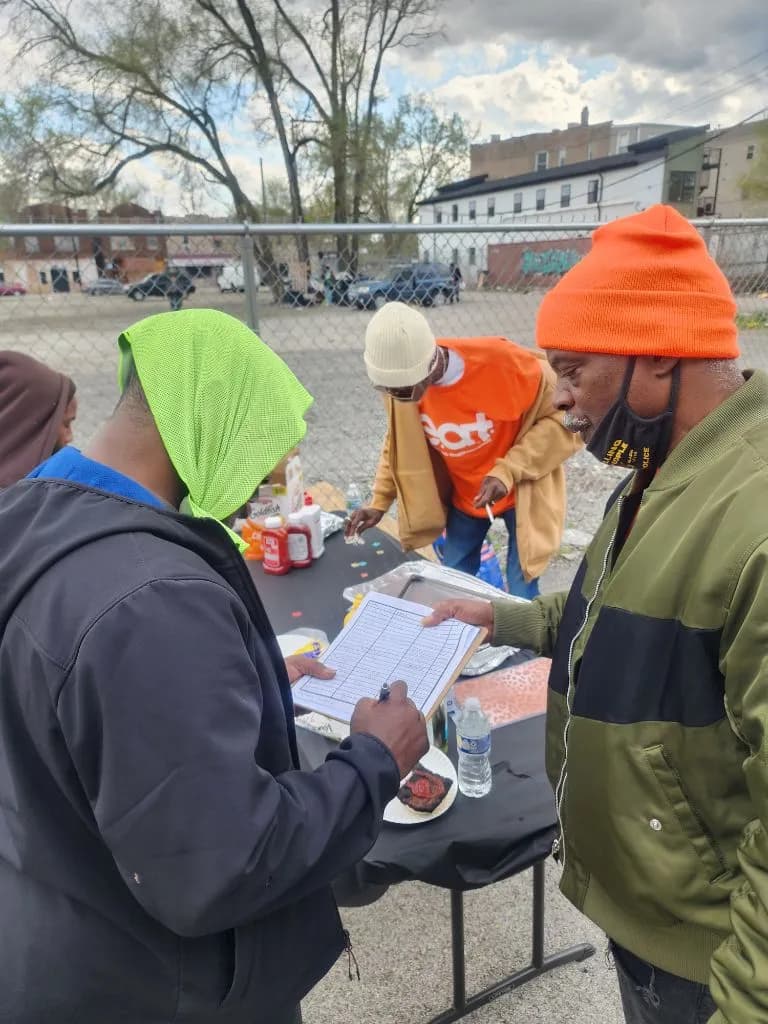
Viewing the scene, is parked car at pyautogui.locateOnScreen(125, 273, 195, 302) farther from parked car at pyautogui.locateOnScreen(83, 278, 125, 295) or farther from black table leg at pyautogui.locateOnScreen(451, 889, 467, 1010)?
black table leg at pyautogui.locateOnScreen(451, 889, 467, 1010)

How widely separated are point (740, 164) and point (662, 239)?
46.0 metres

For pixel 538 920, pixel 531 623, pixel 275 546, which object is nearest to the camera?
pixel 531 623

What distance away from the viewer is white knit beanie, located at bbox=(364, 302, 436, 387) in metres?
2.51

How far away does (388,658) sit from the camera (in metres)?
1.64

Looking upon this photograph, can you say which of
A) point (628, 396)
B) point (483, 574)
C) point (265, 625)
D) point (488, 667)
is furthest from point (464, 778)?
point (483, 574)

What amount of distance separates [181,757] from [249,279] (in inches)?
117

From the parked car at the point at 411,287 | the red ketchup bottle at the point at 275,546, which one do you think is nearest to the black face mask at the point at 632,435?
the red ketchup bottle at the point at 275,546

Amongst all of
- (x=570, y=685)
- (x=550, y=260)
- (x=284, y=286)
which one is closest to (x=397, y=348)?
(x=570, y=685)

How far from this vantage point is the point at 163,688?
2.50 feet

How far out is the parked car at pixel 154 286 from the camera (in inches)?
162

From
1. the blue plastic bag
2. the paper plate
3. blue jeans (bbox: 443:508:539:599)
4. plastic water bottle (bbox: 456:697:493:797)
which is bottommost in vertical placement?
the blue plastic bag

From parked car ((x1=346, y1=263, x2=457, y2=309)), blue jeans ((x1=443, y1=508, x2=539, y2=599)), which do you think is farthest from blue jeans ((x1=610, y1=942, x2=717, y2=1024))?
parked car ((x1=346, y1=263, x2=457, y2=309))

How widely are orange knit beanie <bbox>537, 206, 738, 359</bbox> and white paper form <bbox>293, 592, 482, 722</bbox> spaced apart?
81 centimetres

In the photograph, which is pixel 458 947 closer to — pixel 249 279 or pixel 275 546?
pixel 275 546
